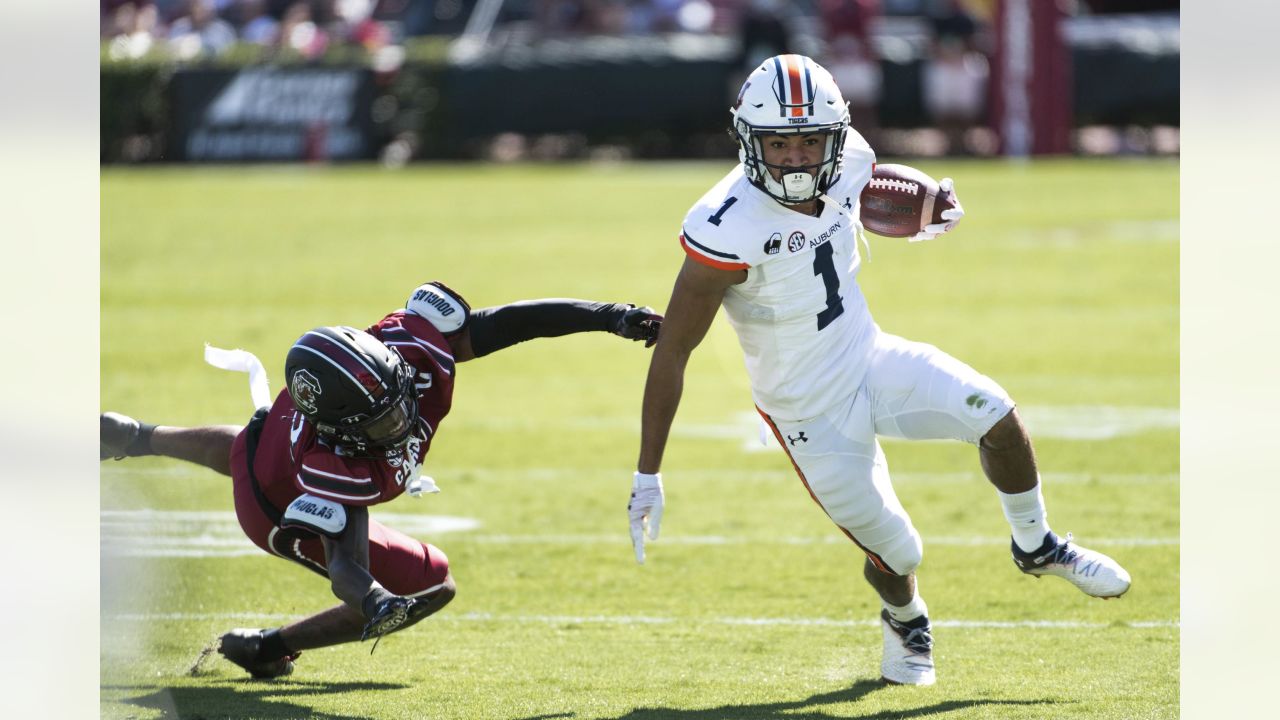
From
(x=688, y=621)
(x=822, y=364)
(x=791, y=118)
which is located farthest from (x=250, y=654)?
(x=791, y=118)

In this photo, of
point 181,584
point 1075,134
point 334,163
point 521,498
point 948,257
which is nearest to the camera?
point 181,584

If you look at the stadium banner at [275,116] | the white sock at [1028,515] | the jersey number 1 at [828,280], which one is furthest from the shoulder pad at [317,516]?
the stadium banner at [275,116]

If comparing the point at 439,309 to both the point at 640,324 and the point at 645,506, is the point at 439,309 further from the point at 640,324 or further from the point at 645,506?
the point at 645,506

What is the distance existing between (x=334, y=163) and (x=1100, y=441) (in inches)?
675

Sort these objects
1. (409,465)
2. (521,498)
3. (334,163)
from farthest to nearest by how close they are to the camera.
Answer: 1. (334,163)
2. (521,498)
3. (409,465)

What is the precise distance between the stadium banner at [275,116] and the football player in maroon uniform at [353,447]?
1863 cm

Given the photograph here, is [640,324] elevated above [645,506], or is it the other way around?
[640,324]

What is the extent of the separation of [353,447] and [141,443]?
92 centimetres

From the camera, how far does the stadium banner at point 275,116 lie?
73.7 feet

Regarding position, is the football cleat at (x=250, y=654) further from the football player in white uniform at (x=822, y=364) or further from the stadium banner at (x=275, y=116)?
the stadium banner at (x=275, y=116)

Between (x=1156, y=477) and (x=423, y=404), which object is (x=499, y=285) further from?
(x=423, y=404)

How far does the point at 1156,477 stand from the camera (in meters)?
6.89

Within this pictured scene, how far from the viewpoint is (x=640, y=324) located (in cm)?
438
